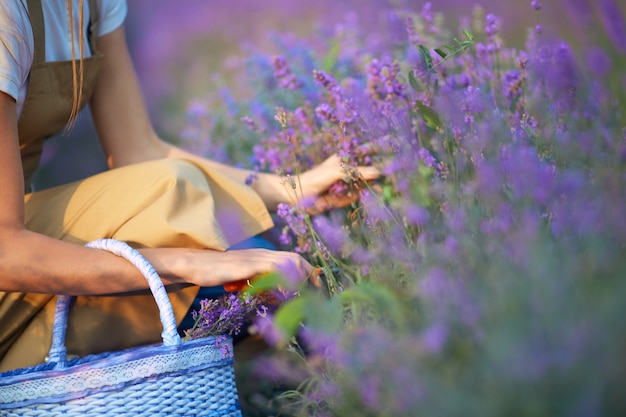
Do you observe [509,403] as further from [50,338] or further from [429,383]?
[50,338]

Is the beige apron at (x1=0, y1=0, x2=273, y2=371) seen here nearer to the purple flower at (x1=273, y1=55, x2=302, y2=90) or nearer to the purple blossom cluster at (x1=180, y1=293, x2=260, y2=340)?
the purple blossom cluster at (x1=180, y1=293, x2=260, y2=340)

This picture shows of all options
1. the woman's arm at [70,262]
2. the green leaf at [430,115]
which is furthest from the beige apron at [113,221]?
the green leaf at [430,115]

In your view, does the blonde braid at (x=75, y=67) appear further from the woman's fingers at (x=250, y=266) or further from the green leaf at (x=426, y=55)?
the green leaf at (x=426, y=55)

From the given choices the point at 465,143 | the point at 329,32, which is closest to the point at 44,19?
the point at 465,143

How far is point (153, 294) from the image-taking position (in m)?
1.55

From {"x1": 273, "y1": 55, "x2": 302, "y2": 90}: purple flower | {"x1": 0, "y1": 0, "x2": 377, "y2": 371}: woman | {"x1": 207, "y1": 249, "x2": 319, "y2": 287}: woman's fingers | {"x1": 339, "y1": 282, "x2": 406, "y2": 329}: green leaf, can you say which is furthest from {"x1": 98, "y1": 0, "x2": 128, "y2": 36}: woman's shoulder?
{"x1": 339, "y1": 282, "x2": 406, "y2": 329}: green leaf

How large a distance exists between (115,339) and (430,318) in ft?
3.32

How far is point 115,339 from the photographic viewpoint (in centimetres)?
177

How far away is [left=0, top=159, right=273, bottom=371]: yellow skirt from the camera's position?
1716 mm

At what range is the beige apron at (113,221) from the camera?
172 cm

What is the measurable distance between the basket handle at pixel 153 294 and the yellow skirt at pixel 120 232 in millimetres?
81

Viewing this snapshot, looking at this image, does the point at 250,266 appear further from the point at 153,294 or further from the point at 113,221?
the point at 113,221

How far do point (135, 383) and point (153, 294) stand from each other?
0.18 m

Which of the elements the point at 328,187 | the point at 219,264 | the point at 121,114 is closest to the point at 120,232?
the point at 219,264
